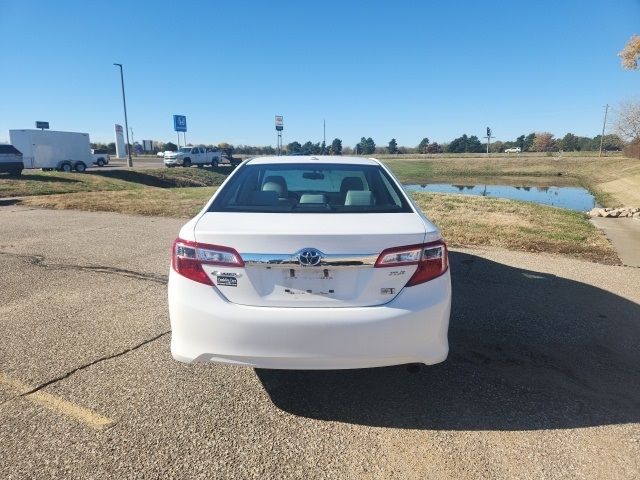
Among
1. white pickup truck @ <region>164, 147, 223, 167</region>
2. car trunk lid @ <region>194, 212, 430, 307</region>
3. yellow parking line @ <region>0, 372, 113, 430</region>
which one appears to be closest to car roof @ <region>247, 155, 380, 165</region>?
car trunk lid @ <region>194, 212, 430, 307</region>

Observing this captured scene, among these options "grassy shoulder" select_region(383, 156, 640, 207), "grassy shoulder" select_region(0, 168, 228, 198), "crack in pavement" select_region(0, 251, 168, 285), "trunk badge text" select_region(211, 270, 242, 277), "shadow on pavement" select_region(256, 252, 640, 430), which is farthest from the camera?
"grassy shoulder" select_region(383, 156, 640, 207)

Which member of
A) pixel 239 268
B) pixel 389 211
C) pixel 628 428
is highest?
pixel 389 211

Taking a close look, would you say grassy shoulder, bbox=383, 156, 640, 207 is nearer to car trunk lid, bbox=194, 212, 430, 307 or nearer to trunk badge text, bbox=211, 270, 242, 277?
car trunk lid, bbox=194, 212, 430, 307

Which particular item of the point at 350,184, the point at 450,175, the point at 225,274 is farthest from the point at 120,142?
the point at 225,274

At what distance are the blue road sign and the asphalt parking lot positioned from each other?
47.3 m

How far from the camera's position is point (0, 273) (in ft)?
18.5

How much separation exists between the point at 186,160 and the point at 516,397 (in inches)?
1495

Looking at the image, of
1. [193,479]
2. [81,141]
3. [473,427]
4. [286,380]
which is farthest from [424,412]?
[81,141]

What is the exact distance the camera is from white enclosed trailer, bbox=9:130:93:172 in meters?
28.0

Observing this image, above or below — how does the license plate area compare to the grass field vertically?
above

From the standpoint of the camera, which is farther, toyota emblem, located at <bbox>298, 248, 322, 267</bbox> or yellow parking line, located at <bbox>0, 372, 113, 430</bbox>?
yellow parking line, located at <bbox>0, 372, 113, 430</bbox>

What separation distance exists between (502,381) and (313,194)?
1.97 metres

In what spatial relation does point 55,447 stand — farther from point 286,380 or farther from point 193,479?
point 286,380

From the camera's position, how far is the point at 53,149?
29.5 meters
